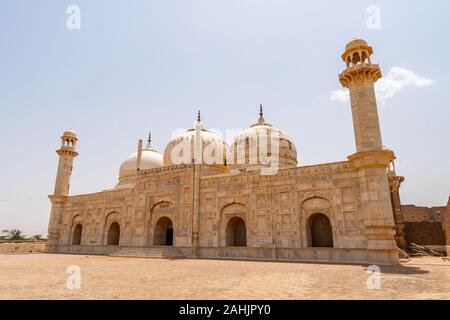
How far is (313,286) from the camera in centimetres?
738

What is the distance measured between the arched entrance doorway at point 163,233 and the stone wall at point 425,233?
60.5ft

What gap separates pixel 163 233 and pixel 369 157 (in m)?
15.5

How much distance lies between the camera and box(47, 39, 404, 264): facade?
14.7 metres

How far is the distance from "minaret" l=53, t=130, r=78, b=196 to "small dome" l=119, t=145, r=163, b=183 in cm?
477

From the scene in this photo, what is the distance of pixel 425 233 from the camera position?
22.8 m

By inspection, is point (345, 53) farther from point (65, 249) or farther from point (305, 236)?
point (65, 249)

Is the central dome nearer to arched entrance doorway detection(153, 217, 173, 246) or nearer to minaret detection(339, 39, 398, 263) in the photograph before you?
arched entrance doorway detection(153, 217, 173, 246)

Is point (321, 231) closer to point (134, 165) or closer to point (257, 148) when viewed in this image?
point (257, 148)

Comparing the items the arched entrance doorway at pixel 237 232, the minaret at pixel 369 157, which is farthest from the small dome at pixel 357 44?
the arched entrance doorway at pixel 237 232

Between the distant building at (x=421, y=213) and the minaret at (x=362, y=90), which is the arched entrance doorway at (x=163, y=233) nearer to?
the minaret at (x=362, y=90)

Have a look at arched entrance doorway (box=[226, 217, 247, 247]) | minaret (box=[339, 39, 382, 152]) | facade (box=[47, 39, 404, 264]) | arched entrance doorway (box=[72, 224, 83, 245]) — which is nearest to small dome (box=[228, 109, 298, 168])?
facade (box=[47, 39, 404, 264])

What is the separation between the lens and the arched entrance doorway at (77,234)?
1073 inches

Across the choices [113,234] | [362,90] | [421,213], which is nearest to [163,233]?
[113,234]
